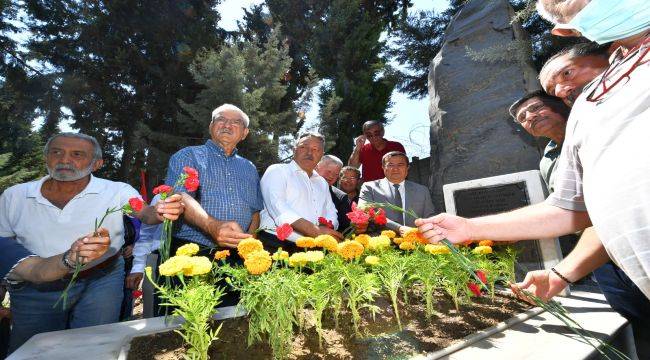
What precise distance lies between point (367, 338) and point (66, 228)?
6.90 ft

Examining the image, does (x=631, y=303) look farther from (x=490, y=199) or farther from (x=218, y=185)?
(x=218, y=185)

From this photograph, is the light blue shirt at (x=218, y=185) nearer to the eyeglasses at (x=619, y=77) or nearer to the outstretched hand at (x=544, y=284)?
the outstretched hand at (x=544, y=284)

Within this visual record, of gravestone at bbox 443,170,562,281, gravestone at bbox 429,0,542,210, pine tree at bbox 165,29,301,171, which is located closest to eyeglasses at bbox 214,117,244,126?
gravestone at bbox 443,170,562,281

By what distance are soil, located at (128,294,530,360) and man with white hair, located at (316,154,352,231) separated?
1844 mm

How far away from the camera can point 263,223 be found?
3199 mm

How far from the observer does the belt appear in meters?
2.02

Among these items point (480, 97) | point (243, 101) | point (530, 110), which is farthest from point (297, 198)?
point (243, 101)

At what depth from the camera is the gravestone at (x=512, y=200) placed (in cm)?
292

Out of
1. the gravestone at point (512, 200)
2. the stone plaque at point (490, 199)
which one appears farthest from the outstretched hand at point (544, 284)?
the stone plaque at point (490, 199)

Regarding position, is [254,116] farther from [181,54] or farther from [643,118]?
[643,118]

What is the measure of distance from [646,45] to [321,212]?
9.60 ft

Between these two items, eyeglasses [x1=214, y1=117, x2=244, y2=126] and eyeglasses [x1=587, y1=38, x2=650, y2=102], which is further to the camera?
eyeglasses [x1=214, y1=117, x2=244, y2=126]

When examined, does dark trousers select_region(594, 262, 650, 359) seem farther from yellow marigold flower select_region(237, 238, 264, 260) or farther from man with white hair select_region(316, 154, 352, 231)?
man with white hair select_region(316, 154, 352, 231)

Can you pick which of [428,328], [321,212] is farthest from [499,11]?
[428,328]
